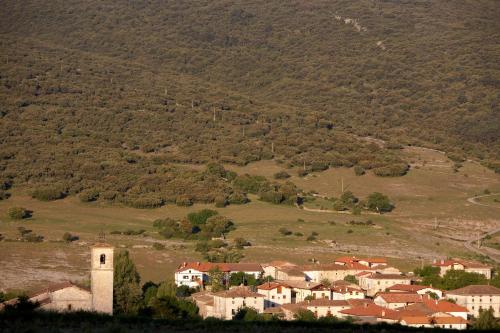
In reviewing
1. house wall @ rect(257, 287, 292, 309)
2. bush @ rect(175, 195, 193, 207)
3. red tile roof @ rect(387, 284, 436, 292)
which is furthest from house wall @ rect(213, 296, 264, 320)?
bush @ rect(175, 195, 193, 207)

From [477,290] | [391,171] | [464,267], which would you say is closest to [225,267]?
[464,267]

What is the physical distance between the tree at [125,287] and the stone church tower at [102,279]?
788 mm

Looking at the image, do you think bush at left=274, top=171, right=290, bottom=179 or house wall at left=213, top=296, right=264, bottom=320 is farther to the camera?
bush at left=274, top=171, right=290, bottom=179

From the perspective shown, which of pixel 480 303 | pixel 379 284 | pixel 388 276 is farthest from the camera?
pixel 388 276

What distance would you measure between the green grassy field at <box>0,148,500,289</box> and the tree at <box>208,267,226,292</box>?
4.65 meters

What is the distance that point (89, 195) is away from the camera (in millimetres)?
98625

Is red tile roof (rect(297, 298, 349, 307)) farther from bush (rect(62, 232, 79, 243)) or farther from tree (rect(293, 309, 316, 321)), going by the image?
bush (rect(62, 232, 79, 243))

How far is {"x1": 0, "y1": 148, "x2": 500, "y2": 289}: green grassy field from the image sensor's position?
69625 millimetres

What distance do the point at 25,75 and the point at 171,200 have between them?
201ft

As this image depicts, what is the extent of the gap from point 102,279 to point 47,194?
58.3m

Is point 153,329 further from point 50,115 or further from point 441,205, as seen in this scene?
point 50,115

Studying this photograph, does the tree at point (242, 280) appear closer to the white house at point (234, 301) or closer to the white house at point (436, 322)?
the white house at point (234, 301)

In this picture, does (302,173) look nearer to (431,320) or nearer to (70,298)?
(431,320)

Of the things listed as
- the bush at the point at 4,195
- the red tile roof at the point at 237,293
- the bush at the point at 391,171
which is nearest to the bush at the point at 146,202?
the bush at the point at 4,195
